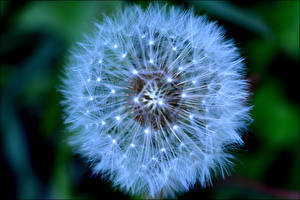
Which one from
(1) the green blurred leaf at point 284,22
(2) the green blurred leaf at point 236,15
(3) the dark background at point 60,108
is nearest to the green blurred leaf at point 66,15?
(3) the dark background at point 60,108

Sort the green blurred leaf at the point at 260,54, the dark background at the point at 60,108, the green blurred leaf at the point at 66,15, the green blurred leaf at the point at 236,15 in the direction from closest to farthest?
the green blurred leaf at the point at 236,15 < the green blurred leaf at the point at 66,15 < the dark background at the point at 60,108 < the green blurred leaf at the point at 260,54

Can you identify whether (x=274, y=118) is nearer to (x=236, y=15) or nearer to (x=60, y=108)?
(x=236, y=15)

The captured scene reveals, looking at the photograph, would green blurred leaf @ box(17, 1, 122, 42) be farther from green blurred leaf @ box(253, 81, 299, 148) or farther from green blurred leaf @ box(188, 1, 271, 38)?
green blurred leaf @ box(253, 81, 299, 148)

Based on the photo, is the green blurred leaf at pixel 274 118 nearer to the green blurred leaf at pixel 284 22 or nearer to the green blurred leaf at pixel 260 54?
the green blurred leaf at pixel 260 54

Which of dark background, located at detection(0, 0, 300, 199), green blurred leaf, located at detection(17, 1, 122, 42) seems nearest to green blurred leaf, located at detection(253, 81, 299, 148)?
dark background, located at detection(0, 0, 300, 199)

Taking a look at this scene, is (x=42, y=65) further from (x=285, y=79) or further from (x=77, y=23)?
(x=285, y=79)

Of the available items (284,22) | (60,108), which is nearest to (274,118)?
(284,22)

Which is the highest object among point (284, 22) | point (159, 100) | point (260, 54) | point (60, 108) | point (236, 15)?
point (284, 22)
